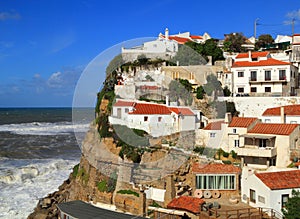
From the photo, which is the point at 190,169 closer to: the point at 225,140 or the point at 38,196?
the point at 225,140

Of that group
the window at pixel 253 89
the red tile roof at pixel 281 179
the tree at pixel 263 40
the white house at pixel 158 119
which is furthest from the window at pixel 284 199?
the tree at pixel 263 40

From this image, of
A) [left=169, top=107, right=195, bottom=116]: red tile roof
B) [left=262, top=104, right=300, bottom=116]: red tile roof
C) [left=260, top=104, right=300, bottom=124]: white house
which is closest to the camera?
[left=260, top=104, right=300, bottom=124]: white house

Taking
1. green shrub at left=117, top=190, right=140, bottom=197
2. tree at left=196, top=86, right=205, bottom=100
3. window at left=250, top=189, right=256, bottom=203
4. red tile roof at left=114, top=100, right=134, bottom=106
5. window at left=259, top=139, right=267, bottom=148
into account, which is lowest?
green shrub at left=117, top=190, right=140, bottom=197

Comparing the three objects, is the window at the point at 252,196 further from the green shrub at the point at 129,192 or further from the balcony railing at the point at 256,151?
the green shrub at the point at 129,192

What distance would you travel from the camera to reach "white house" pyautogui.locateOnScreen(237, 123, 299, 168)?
19094 mm

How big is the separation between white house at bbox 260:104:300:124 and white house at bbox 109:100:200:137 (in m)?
4.47

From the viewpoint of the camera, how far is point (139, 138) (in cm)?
2253

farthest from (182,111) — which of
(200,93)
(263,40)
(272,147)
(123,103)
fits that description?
(263,40)

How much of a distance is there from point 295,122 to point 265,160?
3714 millimetres

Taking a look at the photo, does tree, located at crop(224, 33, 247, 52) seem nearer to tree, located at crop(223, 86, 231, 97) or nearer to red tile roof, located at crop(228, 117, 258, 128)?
tree, located at crop(223, 86, 231, 97)

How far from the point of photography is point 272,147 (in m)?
19.4

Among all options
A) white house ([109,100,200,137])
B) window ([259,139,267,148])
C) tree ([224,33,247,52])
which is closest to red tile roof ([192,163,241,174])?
window ([259,139,267,148])

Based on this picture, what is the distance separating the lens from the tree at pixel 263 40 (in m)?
43.6

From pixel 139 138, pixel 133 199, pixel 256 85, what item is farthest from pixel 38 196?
pixel 256 85
